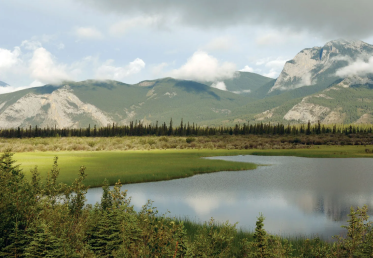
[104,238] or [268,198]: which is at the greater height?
[104,238]

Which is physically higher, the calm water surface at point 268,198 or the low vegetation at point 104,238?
the low vegetation at point 104,238

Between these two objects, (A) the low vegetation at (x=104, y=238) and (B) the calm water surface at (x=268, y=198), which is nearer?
(A) the low vegetation at (x=104, y=238)

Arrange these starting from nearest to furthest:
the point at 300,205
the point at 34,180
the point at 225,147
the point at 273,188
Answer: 1. the point at 34,180
2. the point at 300,205
3. the point at 273,188
4. the point at 225,147

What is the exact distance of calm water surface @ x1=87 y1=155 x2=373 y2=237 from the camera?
1902cm

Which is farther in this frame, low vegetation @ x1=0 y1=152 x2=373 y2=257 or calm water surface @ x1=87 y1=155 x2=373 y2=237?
calm water surface @ x1=87 y1=155 x2=373 y2=237

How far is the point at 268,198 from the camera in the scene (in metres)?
25.6

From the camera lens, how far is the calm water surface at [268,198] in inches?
749

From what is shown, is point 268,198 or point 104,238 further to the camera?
point 268,198

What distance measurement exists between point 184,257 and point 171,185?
23.7 metres

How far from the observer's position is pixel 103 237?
30.2 ft

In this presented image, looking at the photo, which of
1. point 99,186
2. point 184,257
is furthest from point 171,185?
point 184,257

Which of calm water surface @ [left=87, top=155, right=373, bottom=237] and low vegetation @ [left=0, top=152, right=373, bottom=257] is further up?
low vegetation @ [left=0, top=152, right=373, bottom=257]

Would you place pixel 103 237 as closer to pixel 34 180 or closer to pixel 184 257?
pixel 184 257

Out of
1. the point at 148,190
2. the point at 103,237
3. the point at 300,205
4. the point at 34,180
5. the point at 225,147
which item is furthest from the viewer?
the point at 225,147
